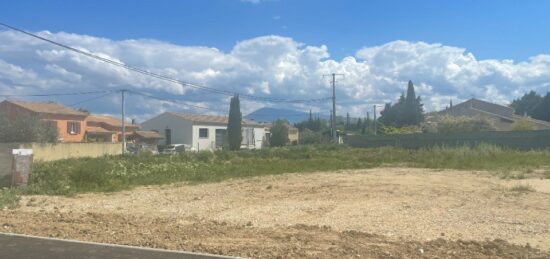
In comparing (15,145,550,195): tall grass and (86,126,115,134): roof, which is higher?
(86,126,115,134): roof

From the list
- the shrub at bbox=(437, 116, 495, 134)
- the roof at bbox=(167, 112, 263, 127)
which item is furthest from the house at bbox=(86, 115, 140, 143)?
the shrub at bbox=(437, 116, 495, 134)

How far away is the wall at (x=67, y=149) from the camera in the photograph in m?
Answer: 34.0

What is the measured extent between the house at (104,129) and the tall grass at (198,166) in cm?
3177

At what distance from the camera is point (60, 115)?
199 feet

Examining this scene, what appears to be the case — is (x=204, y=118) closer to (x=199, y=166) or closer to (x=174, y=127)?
(x=174, y=127)

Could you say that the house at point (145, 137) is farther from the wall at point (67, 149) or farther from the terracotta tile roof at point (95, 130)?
the wall at point (67, 149)

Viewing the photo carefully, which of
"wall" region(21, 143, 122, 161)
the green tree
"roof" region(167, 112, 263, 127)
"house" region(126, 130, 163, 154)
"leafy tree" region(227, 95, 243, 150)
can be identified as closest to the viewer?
"wall" region(21, 143, 122, 161)

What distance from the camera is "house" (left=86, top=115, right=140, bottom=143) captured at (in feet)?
224

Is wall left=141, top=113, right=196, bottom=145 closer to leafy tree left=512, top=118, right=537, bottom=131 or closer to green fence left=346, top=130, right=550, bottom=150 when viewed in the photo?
green fence left=346, top=130, right=550, bottom=150

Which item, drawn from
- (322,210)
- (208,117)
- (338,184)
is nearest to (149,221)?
(322,210)

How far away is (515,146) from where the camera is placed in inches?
1863

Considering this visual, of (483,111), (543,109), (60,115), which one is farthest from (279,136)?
(543,109)

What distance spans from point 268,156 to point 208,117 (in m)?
41.9

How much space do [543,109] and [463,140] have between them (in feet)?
157
